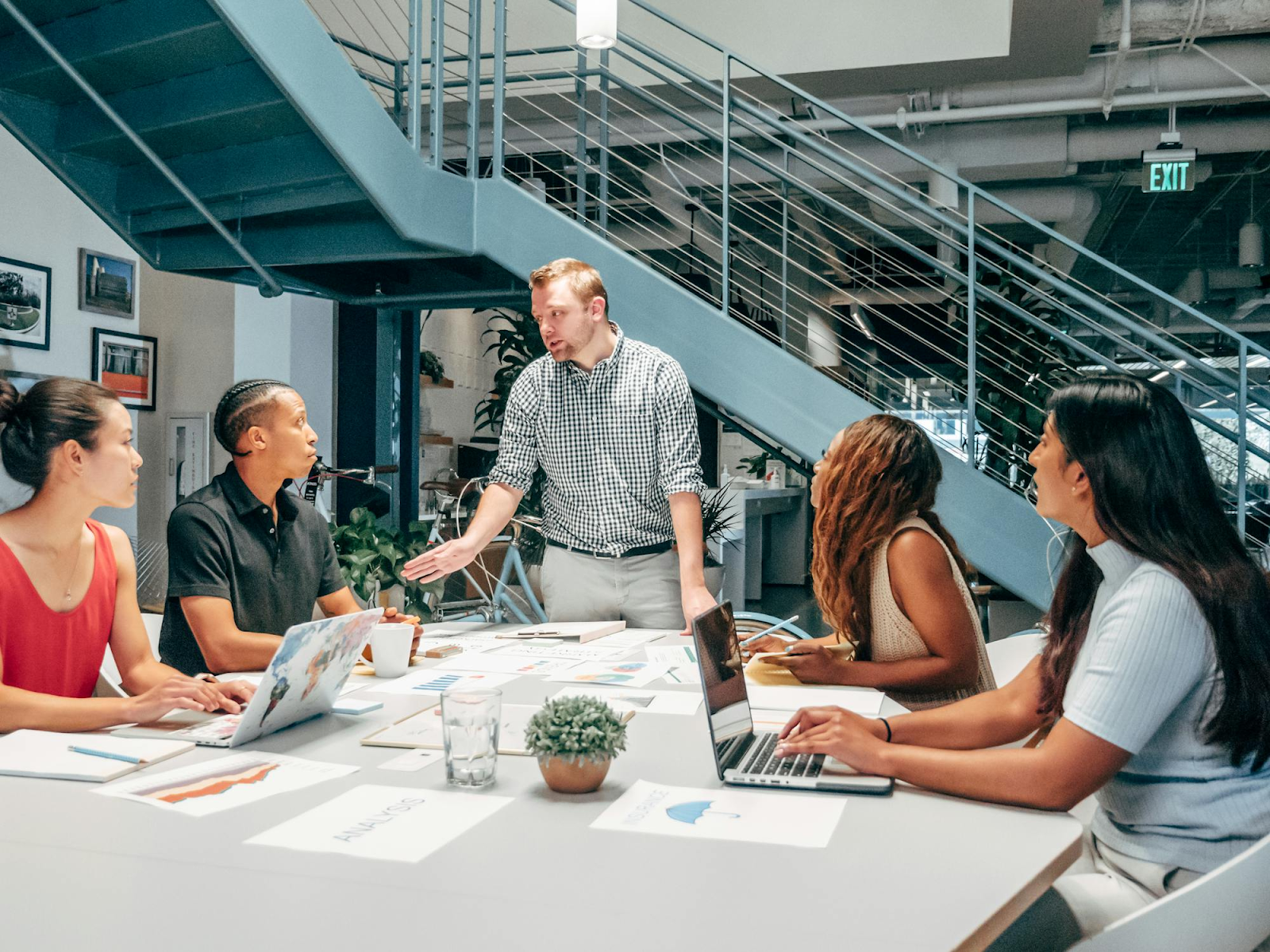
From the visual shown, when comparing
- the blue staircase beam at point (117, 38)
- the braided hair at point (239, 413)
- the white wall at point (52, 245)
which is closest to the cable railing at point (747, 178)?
the blue staircase beam at point (117, 38)

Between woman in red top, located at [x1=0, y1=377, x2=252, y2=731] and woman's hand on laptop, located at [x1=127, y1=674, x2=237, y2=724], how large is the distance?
0.01 metres

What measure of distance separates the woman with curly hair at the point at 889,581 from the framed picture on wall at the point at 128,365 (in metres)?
3.99

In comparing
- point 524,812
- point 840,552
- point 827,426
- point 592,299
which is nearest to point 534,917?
point 524,812

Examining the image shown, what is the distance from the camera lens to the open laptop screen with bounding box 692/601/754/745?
1.25 m

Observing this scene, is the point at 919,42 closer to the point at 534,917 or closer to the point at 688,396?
the point at 688,396

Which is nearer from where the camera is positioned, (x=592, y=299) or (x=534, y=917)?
(x=534, y=917)

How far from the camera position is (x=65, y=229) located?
15.6ft

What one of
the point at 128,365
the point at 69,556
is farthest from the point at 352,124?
the point at 128,365

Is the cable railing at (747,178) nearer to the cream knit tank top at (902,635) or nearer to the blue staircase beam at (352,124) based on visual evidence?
the blue staircase beam at (352,124)

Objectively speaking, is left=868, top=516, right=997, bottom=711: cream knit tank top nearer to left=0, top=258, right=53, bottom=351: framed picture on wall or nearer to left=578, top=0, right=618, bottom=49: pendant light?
left=578, top=0, right=618, bottom=49: pendant light

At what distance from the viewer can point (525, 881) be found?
3.06ft

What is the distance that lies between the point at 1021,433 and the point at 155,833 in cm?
599

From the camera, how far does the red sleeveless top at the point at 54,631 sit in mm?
1597

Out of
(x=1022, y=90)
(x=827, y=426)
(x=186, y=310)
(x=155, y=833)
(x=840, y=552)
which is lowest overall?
(x=155, y=833)
